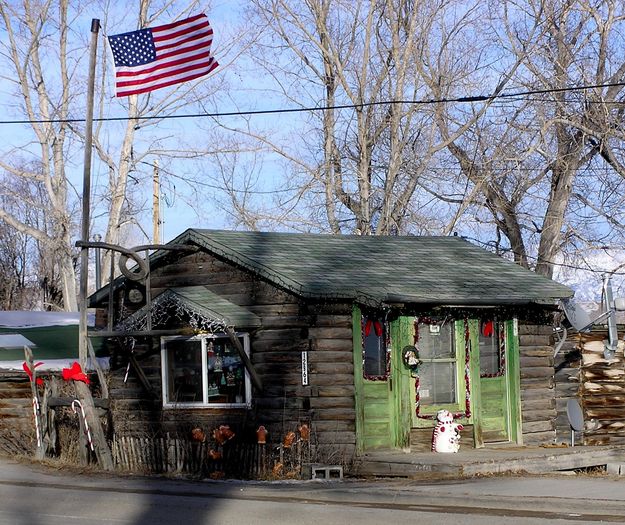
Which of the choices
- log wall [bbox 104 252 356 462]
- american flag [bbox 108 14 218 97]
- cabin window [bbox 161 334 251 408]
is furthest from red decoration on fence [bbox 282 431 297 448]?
american flag [bbox 108 14 218 97]

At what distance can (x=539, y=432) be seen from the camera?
18.4m

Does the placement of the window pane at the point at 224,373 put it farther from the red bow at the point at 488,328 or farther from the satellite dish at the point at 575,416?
the satellite dish at the point at 575,416

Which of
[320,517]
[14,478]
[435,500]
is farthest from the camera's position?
[14,478]

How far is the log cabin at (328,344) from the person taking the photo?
16359 millimetres

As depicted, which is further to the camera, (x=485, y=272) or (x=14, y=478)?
(x=485, y=272)

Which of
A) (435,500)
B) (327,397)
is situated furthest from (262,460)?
(435,500)

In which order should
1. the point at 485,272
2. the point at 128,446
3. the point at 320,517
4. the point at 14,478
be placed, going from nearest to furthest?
the point at 320,517
the point at 14,478
the point at 128,446
the point at 485,272

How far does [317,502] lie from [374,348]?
14.8 ft

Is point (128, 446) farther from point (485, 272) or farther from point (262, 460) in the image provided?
point (485, 272)

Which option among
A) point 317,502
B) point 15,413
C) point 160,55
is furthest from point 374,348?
point 15,413

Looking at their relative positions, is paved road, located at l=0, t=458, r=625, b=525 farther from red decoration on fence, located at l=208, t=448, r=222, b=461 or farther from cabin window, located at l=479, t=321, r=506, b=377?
cabin window, located at l=479, t=321, r=506, b=377

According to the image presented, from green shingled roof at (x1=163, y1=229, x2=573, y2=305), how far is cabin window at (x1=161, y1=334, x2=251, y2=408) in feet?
4.73

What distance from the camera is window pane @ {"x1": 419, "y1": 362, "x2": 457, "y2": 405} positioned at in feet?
56.6

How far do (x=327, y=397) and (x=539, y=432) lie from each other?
4340 millimetres
